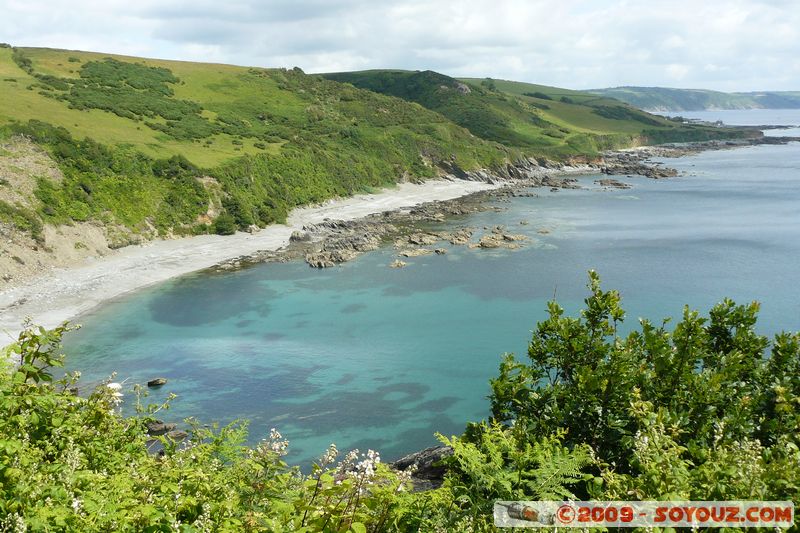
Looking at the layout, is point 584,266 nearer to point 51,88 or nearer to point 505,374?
point 505,374

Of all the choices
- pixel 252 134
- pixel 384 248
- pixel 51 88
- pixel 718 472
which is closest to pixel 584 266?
pixel 384 248

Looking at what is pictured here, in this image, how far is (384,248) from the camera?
→ 84812 millimetres

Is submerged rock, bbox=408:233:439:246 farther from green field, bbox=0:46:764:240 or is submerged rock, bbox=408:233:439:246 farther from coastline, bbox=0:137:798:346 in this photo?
green field, bbox=0:46:764:240

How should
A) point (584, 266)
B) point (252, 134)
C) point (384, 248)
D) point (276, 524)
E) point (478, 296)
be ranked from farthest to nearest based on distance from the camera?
point (252, 134) → point (384, 248) → point (584, 266) → point (478, 296) → point (276, 524)

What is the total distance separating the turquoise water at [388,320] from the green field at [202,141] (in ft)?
64.5

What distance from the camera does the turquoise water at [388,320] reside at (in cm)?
3841

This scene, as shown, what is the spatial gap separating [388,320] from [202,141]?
72675 millimetres

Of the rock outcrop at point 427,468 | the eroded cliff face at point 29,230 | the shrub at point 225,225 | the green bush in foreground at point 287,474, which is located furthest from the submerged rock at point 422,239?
the green bush in foreground at point 287,474

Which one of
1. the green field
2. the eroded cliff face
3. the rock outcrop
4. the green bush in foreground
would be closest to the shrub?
the green field

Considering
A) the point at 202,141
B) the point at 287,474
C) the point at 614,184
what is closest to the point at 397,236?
the point at 202,141

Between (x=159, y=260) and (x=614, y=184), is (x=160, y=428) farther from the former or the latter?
(x=614, y=184)

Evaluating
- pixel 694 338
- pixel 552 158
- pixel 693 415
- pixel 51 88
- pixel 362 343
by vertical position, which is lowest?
pixel 362 343

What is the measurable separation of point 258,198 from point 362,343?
178 feet

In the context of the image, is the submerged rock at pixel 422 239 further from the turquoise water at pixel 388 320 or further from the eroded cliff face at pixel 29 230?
the eroded cliff face at pixel 29 230
